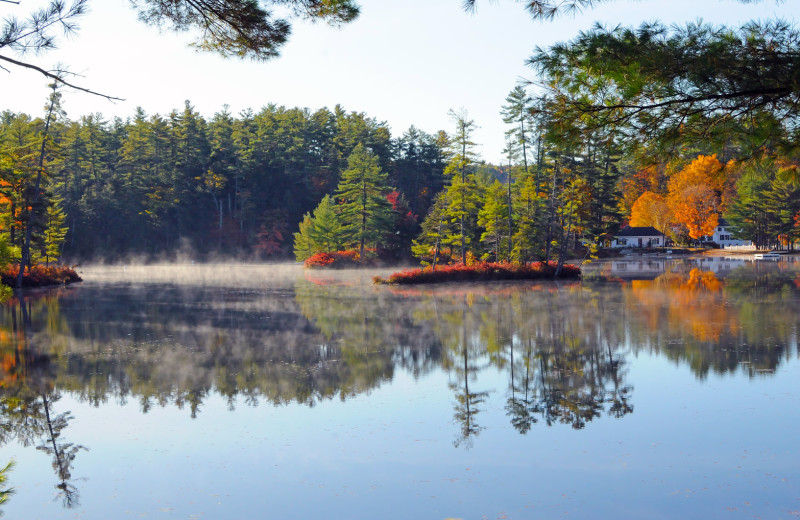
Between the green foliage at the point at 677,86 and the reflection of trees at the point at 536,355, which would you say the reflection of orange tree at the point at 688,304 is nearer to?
the reflection of trees at the point at 536,355

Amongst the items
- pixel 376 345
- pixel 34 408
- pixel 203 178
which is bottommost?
pixel 34 408

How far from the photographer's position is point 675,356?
15.5 metres

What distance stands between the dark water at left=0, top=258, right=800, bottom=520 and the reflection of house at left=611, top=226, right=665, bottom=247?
72804mm

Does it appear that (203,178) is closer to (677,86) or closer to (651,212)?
(651,212)

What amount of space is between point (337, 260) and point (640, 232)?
48.9 meters

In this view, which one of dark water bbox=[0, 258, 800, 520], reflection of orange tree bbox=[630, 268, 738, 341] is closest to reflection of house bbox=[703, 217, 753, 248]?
reflection of orange tree bbox=[630, 268, 738, 341]

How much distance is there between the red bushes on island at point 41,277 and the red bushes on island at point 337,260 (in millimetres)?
20837

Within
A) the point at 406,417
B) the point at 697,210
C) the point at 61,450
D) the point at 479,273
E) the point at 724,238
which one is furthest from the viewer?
the point at 724,238

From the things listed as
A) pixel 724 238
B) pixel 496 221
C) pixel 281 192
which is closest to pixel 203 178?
pixel 281 192

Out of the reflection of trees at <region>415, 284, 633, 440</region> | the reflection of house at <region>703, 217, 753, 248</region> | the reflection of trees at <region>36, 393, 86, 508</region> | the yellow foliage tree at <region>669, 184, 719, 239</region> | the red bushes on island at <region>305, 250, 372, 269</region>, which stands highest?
the yellow foliage tree at <region>669, 184, 719, 239</region>

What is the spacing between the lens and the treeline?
76125 mm

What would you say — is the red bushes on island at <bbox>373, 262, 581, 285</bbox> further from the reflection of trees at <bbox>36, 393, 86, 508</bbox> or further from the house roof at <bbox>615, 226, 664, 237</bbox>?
the house roof at <bbox>615, 226, 664, 237</bbox>

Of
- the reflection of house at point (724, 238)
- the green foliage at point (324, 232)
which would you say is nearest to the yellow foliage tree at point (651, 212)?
the reflection of house at point (724, 238)

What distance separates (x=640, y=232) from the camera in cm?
9319
